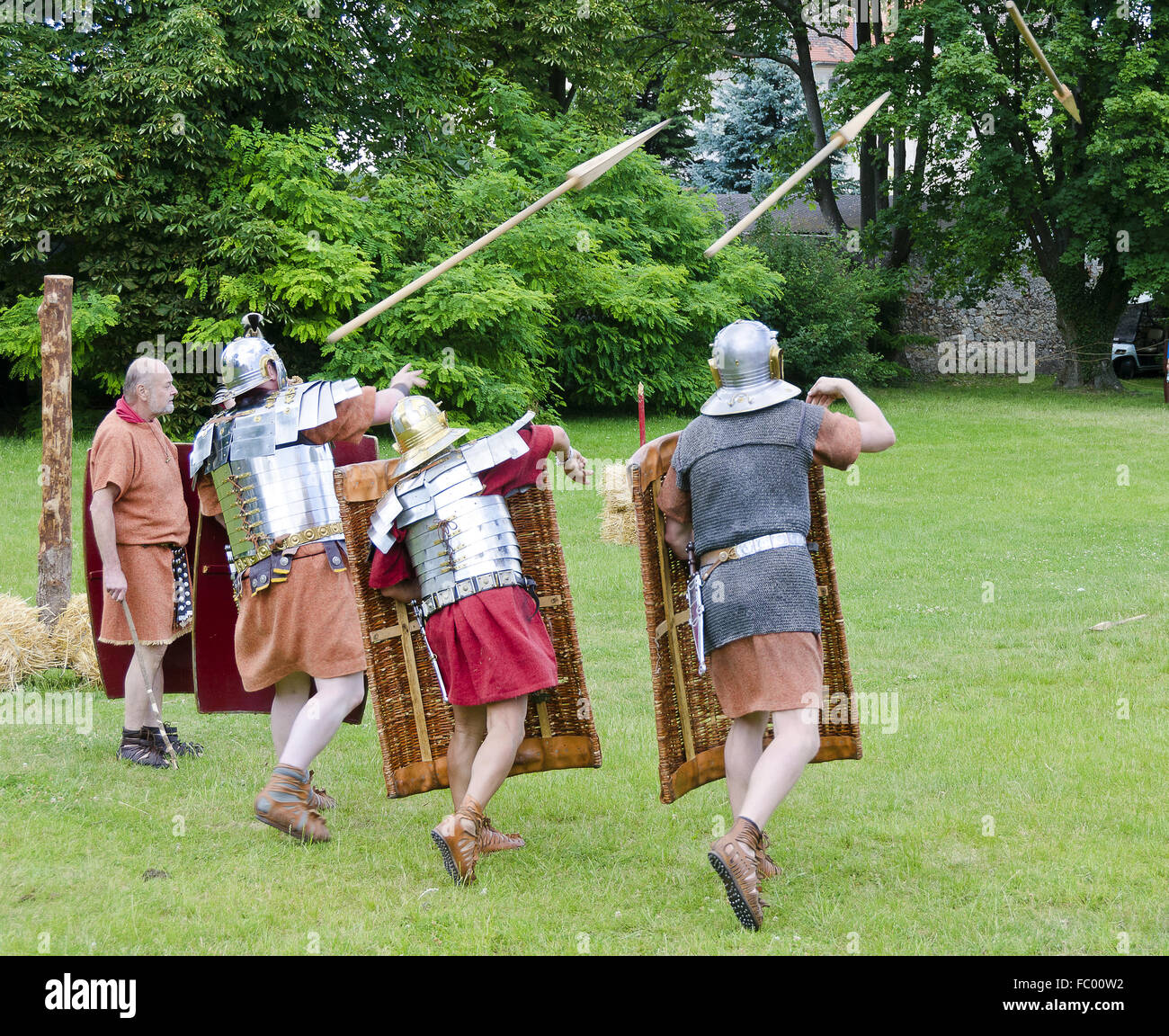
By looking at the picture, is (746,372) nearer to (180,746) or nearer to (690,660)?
(690,660)

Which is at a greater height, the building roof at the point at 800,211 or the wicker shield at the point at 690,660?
the building roof at the point at 800,211

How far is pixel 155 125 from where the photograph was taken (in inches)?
685

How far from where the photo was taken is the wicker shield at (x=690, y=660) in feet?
15.1

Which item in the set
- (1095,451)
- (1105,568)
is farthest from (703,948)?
(1095,451)

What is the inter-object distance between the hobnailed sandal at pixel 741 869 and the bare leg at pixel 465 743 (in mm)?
1162

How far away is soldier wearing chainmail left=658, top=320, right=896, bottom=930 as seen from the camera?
163 inches

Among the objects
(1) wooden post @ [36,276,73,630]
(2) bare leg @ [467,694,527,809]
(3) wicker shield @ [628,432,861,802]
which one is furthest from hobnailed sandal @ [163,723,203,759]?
(3) wicker shield @ [628,432,861,802]

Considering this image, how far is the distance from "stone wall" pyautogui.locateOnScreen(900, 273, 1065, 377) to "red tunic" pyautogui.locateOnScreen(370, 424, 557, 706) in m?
29.9

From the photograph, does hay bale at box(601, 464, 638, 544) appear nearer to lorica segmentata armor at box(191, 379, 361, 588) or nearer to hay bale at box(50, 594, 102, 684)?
hay bale at box(50, 594, 102, 684)

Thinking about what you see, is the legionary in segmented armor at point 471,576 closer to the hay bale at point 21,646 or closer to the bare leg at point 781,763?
the bare leg at point 781,763

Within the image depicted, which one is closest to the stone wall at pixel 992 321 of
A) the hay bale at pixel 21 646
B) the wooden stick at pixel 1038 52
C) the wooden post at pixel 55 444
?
the wooden stick at pixel 1038 52

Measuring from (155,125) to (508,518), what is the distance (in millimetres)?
15004

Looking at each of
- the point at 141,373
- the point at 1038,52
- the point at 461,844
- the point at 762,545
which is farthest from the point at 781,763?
the point at 1038,52
